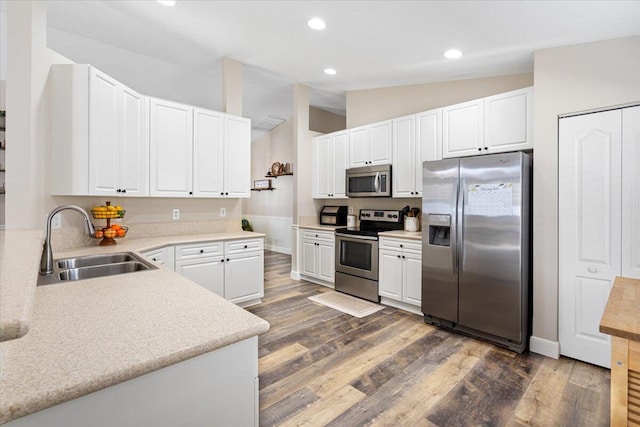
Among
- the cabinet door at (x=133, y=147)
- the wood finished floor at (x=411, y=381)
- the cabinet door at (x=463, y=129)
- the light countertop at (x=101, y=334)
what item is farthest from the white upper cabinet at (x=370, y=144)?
the light countertop at (x=101, y=334)

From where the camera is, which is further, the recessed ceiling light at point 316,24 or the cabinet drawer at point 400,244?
the cabinet drawer at point 400,244

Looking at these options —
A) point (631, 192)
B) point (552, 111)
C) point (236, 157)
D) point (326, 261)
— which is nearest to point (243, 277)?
point (326, 261)

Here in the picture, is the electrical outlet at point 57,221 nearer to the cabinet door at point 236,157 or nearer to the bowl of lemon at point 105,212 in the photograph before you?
the bowl of lemon at point 105,212

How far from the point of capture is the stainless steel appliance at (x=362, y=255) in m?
3.94

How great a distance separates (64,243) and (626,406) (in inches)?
144

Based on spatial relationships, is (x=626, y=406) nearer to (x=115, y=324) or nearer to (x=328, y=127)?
(x=115, y=324)

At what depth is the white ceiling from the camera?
2.30m

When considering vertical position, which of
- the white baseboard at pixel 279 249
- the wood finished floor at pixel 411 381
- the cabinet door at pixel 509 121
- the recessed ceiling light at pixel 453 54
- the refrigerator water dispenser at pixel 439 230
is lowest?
the wood finished floor at pixel 411 381

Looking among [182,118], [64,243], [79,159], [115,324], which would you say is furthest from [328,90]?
[115,324]

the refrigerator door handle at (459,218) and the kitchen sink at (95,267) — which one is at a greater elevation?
the refrigerator door handle at (459,218)

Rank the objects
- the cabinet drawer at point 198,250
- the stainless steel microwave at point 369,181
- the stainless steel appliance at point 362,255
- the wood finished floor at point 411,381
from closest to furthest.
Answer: the wood finished floor at point 411,381
the cabinet drawer at point 198,250
the stainless steel appliance at point 362,255
the stainless steel microwave at point 369,181

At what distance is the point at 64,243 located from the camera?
2660mm

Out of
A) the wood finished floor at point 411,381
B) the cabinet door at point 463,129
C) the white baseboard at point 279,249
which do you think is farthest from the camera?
the white baseboard at point 279,249

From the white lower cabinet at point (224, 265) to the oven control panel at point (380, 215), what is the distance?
5.56 ft
